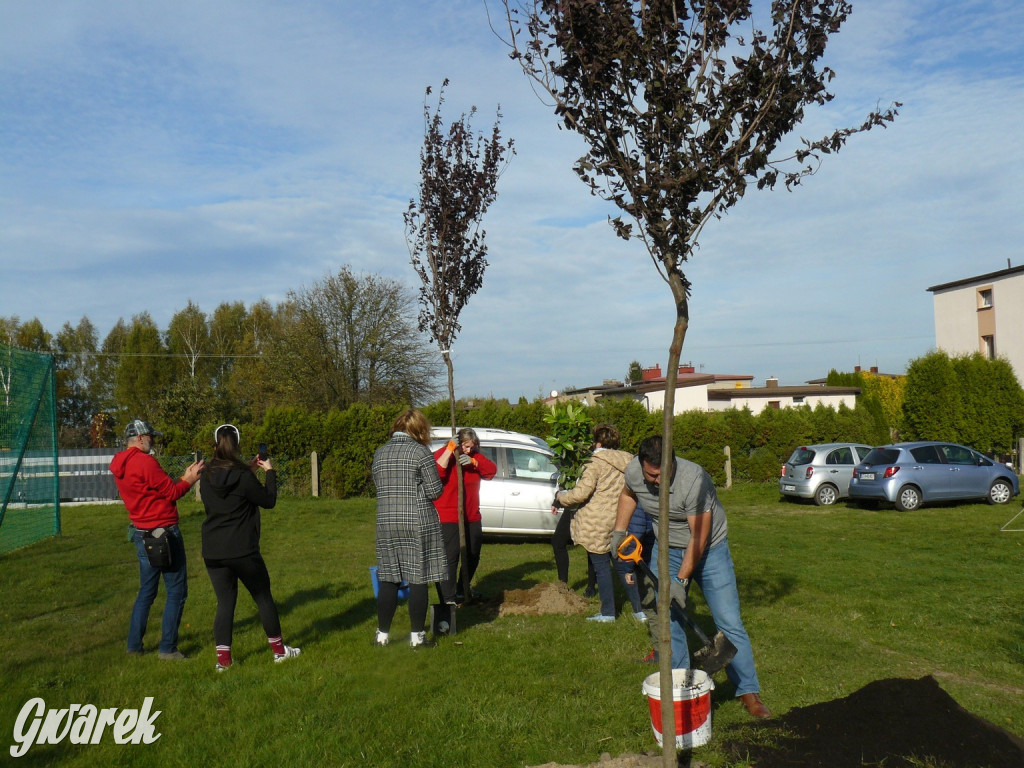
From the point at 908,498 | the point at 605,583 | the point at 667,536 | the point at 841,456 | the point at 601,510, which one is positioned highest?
the point at 667,536

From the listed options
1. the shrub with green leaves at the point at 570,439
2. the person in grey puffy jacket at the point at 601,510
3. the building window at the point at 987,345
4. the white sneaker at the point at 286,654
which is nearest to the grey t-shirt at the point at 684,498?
the person in grey puffy jacket at the point at 601,510

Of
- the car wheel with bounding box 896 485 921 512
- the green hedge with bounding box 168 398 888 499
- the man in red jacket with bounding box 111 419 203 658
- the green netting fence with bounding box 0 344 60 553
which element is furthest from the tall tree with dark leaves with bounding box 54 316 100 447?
the man in red jacket with bounding box 111 419 203 658

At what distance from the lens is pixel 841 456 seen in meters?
21.9

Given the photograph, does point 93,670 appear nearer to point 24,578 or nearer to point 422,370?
point 24,578

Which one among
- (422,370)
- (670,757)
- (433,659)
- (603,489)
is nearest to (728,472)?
(422,370)

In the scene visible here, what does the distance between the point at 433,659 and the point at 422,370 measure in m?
31.7

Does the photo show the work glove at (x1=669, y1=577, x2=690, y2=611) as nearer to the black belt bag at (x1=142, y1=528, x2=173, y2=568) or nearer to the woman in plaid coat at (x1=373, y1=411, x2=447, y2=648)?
the woman in plaid coat at (x1=373, y1=411, x2=447, y2=648)

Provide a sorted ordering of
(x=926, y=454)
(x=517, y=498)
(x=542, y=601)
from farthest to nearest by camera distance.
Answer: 1. (x=926, y=454)
2. (x=517, y=498)
3. (x=542, y=601)

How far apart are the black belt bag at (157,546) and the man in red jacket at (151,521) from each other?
0.04 ft

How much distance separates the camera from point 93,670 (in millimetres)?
6160

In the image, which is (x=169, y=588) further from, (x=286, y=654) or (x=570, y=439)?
(x=570, y=439)

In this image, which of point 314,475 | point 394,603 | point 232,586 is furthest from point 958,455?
point 232,586

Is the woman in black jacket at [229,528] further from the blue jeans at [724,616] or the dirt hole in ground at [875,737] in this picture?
the blue jeans at [724,616]

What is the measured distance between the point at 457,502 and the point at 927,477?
15522 millimetres
